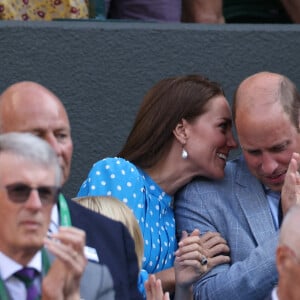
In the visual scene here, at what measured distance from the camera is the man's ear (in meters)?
6.25

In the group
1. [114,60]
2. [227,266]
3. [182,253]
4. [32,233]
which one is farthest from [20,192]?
[114,60]

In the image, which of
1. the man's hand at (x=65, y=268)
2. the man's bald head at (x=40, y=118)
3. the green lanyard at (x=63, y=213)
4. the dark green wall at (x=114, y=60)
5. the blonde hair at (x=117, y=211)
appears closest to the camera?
the man's hand at (x=65, y=268)

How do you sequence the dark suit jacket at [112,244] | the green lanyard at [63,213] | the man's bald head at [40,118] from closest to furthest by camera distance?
the green lanyard at [63,213] < the dark suit jacket at [112,244] < the man's bald head at [40,118]

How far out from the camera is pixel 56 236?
4.32 m

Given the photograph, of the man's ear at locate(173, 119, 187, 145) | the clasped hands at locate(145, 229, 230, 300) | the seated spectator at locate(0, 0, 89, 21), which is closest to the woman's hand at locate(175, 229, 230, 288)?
the clasped hands at locate(145, 229, 230, 300)

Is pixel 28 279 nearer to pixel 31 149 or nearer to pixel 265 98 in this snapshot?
pixel 31 149

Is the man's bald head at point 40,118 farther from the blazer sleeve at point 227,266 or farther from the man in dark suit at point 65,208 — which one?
the blazer sleeve at point 227,266

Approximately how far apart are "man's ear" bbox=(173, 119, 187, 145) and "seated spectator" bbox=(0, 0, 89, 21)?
52.5 inches

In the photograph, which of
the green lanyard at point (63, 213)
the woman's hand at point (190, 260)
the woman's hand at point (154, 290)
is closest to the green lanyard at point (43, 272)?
the green lanyard at point (63, 213)

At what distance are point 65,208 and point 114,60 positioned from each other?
2.48 metres

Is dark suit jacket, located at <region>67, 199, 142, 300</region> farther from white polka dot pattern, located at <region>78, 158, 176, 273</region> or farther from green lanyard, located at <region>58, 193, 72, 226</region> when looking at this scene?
white polka dot pattern, located at <region>78, 158, 176, 273</region>

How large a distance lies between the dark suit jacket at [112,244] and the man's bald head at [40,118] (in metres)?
0.22

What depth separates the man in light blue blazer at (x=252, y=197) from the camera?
588 centimetres

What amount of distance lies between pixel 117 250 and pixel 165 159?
125 cm
